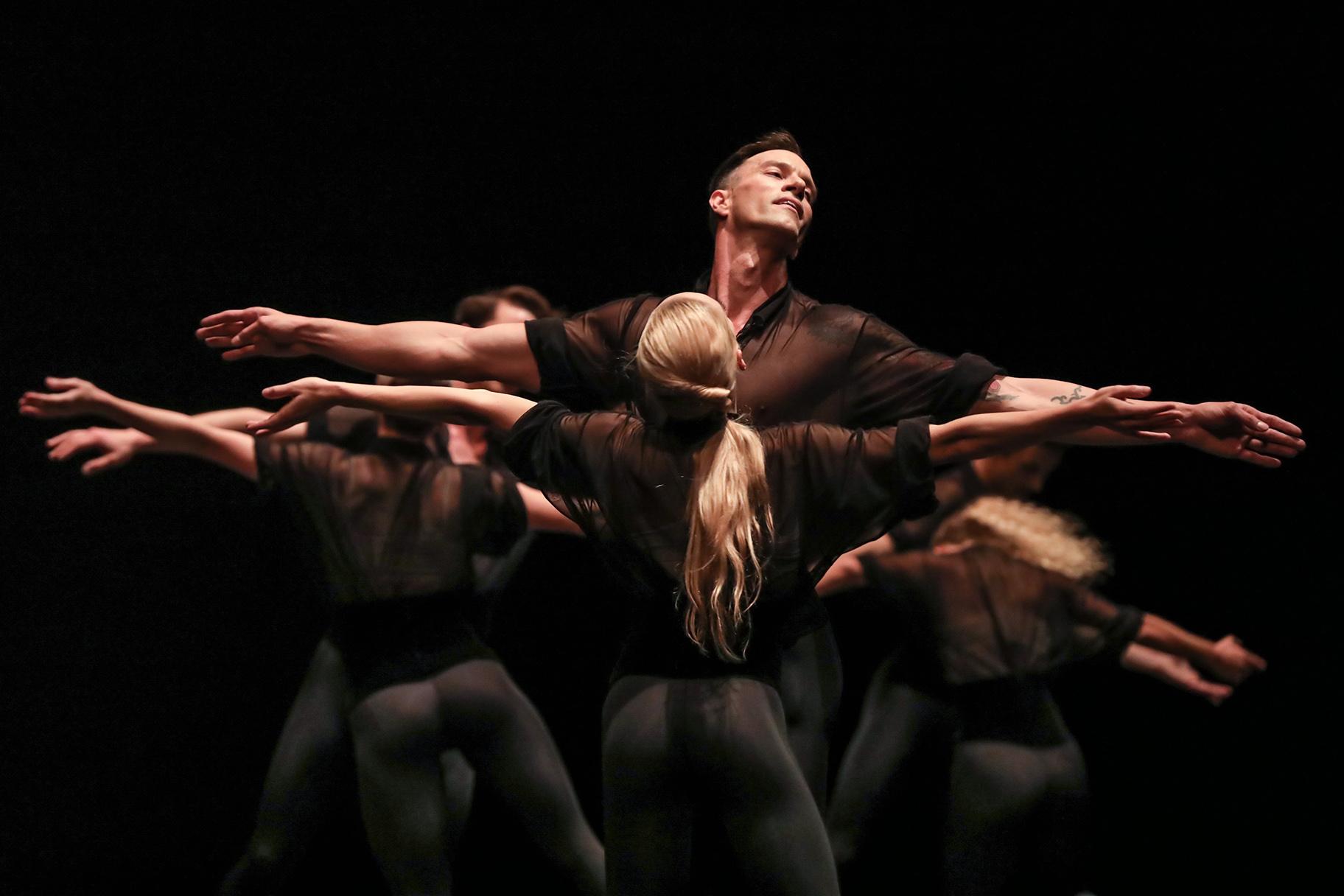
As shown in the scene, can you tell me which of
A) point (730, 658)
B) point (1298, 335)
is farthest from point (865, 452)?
point (1298, 335)

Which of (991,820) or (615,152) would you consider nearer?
(991,820)

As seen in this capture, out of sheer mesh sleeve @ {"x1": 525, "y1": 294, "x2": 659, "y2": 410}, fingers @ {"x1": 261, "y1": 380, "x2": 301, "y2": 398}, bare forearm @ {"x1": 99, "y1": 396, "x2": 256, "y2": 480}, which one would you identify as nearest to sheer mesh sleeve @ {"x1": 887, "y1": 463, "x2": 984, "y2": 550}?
sheer mesh sleeve @ {"x1": 525, "y1": 294, "x2": 659, "y2": 410}

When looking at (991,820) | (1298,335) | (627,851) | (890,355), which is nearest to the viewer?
(627,851)

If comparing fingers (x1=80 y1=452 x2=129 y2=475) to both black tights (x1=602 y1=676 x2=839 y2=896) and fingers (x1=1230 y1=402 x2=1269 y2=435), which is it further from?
fingers (x1=1230 y1=402 x2=1269 y2=435)

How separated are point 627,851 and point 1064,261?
2409 millimetres

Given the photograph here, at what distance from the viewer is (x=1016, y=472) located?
3672mm

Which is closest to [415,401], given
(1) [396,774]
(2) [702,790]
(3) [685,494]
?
(3) [685,494]

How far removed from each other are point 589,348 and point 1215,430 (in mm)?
1114

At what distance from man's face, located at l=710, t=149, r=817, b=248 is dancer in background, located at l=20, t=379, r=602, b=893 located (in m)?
0.93

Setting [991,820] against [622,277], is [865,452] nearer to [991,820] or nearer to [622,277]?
[991,820]

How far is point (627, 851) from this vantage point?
2191mm

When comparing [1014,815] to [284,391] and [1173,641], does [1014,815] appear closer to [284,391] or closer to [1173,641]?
[1173,641]

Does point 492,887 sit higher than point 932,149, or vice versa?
point 932,149

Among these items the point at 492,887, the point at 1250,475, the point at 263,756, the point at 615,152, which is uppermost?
the point at 615,152
